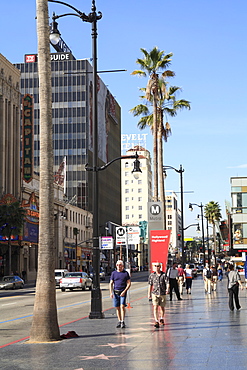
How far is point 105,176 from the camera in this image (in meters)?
135

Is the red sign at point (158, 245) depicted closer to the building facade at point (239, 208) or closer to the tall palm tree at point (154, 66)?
the tall palm tree at point (154, 66)

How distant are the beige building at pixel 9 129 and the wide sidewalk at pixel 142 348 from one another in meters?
54.6

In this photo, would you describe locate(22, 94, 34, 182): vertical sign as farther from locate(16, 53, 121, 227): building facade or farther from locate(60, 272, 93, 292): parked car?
locate(16, 53, 121, 227): building facade

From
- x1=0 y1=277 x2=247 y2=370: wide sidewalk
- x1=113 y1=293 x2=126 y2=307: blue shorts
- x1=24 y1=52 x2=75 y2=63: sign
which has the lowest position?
x1=0 y1=277 x2=247 y2=370: wide sidewalk

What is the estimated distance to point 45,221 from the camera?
13.5 metres

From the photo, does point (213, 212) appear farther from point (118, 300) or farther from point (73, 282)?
point (118, 300)

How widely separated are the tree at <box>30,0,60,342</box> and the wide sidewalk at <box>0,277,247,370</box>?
49cm

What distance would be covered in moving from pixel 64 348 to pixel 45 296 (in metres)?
1.58

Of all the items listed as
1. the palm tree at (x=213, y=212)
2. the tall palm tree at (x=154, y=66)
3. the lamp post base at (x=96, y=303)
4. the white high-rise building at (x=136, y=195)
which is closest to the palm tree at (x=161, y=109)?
the tall palm tree at (x=154, y=66)

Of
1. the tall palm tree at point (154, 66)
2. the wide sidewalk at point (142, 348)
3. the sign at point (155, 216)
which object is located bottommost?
the wide sidewalk at point (142, 348)

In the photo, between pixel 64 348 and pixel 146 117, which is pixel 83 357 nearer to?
pixel 64 348

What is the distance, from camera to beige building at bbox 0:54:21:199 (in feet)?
228

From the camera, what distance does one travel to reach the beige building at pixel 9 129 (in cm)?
6950

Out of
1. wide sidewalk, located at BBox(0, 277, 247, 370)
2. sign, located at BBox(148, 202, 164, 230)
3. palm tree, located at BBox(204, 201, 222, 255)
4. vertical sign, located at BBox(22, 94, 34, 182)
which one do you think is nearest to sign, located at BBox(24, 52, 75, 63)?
palm tree, located at BBox(204, 201, 222, 255)
